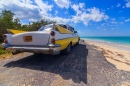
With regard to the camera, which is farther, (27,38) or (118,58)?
(118,58)

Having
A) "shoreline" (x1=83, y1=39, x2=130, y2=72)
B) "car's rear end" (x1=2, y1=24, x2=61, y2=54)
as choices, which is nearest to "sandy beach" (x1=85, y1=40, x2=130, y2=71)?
"shoreline" (x1=83, y1=39, x2=130, y2=72)

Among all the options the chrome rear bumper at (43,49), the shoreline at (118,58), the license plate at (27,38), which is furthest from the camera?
the shoreline at (118,58)

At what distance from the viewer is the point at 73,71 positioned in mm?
3617

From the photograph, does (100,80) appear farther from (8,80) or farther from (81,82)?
(8,80)

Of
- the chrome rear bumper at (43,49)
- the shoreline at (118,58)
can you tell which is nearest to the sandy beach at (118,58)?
the shoreline at (118,58)

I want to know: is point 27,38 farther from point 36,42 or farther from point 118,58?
point 118,58

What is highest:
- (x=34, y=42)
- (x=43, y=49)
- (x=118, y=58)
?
(x=34, y=42)

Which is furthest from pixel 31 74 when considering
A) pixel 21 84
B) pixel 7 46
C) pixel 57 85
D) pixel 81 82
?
pixel 7 46

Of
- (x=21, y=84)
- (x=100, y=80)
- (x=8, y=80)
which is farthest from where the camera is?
(x=100, y=80)

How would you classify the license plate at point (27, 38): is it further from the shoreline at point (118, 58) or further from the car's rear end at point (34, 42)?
the shoreline at point (118, 58)

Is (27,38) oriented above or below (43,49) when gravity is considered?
above

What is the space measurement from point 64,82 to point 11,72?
1.90m

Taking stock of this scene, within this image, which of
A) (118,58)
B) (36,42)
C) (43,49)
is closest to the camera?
(43,49)

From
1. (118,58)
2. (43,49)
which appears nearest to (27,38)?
(43,49)
